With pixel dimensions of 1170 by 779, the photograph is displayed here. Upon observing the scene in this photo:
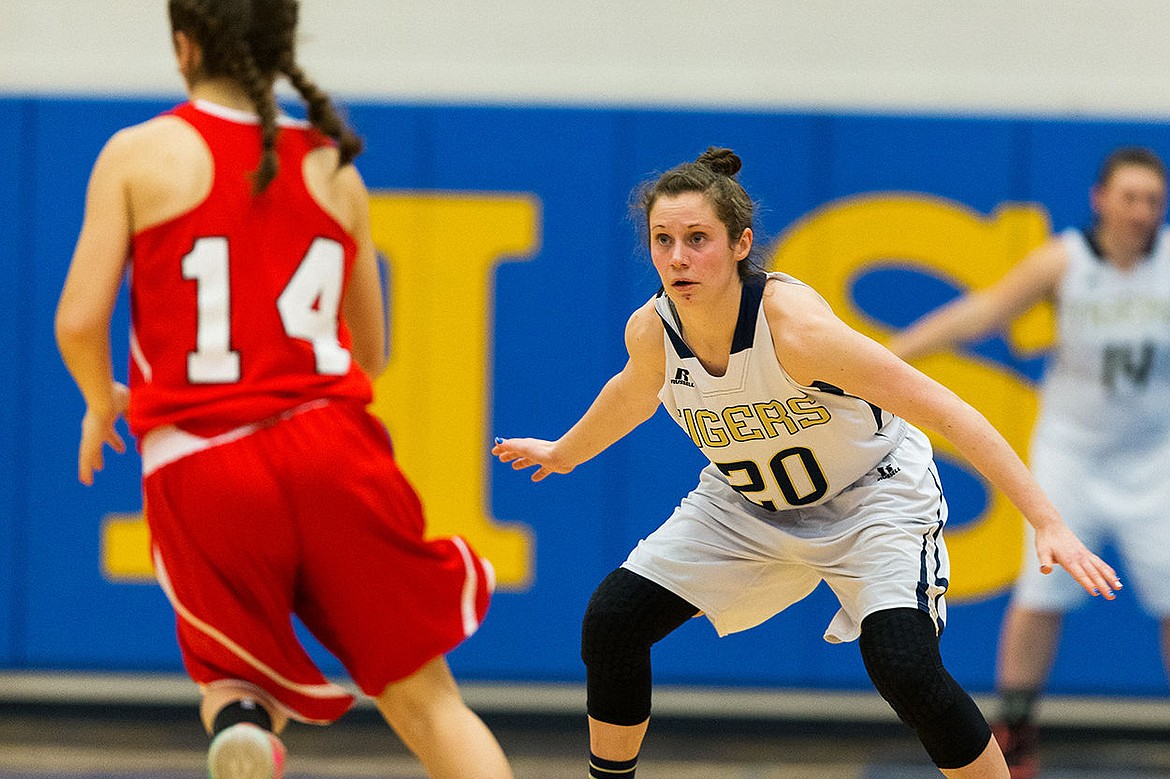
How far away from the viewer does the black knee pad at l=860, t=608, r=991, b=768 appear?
294 cm

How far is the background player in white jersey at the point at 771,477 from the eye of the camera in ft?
9.70

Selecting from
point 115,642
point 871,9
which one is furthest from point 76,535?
point 871,9

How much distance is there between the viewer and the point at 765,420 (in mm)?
3123

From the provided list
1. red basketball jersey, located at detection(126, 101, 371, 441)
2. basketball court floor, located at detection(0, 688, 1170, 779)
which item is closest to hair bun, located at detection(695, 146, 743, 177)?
red basketball jersey, located at detection(126, 101, 371, 441)

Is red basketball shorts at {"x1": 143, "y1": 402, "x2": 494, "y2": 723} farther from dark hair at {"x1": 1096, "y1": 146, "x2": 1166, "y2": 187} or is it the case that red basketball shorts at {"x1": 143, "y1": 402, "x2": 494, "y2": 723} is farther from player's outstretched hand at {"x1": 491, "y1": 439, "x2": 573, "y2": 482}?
dark hair at {"x1": 1096, "y1": 146, "x2": 1166, "y2": 187}

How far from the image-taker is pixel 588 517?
561 centimetres

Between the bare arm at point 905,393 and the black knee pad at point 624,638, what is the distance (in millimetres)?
609

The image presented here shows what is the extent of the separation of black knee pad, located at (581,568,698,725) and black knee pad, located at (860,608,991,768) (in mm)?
466

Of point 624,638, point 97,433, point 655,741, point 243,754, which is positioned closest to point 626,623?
point 624,638

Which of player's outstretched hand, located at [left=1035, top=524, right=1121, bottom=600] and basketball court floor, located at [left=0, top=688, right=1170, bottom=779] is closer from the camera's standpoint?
player's outstretched hand, located at [left=1035, top=524, right=1121, bottom=600]

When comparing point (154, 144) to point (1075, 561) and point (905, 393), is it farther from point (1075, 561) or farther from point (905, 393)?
point (1075, 561)

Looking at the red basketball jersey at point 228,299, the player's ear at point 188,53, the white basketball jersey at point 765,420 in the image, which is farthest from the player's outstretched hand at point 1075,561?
the player's ear at point 188,53

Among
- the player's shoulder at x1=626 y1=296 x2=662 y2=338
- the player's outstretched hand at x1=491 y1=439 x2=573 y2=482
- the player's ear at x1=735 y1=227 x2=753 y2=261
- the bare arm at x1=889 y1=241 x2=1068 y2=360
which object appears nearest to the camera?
the player's ear at x1=735 y1=227 x2=753 y2=261

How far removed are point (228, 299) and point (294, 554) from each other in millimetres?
504
